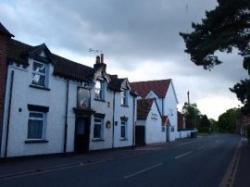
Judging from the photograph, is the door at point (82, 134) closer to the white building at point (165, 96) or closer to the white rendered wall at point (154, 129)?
the white rendered wall at point (154, 129)

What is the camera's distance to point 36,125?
2498 cm

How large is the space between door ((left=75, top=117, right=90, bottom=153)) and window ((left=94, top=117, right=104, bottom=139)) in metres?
1.62

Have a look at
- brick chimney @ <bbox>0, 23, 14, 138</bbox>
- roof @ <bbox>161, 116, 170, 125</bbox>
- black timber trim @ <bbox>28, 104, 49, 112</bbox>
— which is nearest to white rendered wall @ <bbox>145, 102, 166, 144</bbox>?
roof @ <bbox>161, 116, 170, 125</bbox>

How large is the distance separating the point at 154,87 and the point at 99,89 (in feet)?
110

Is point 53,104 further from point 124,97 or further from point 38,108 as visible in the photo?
point 124,97

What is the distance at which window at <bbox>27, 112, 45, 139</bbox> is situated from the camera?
24.4 metres

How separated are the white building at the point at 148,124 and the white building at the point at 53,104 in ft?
32.2

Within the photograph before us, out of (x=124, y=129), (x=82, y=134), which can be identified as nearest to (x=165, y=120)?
(x=124, y=129)

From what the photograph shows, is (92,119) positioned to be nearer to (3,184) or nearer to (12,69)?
(12,69)

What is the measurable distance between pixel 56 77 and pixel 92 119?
19.3 ft

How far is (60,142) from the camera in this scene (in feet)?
89.1

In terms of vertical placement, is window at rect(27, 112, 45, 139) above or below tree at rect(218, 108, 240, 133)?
below

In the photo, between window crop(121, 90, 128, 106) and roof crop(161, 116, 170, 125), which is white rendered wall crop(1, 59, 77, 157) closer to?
window crop(121, 90, 128, 106)

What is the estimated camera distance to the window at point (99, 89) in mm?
32625
